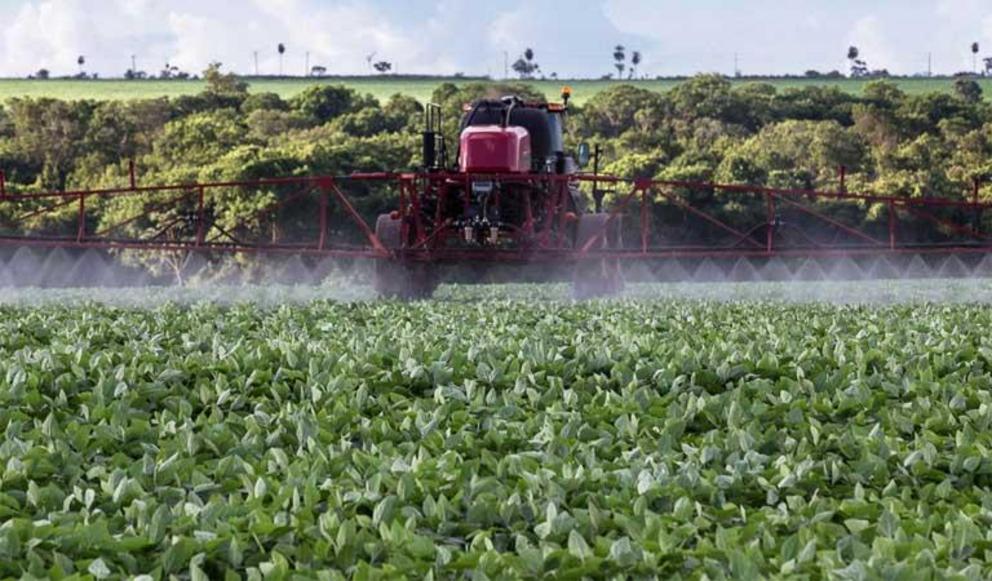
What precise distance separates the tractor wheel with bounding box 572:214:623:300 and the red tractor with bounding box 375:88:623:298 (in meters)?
0.02

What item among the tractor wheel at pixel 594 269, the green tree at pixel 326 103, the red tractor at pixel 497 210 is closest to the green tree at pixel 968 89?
Result: the green tree at pixel 326 103

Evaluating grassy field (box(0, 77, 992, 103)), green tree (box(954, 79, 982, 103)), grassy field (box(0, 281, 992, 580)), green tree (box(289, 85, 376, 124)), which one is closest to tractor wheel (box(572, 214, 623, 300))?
grassy field (box(0, 281, 992, 580))

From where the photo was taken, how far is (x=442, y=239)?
2825cm

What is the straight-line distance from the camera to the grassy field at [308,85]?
400ft

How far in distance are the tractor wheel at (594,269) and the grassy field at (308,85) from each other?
89490mm

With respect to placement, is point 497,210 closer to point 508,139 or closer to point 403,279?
point 508,139

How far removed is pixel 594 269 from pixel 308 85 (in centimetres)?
10002

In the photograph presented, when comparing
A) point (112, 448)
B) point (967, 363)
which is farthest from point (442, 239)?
point (112, 448)

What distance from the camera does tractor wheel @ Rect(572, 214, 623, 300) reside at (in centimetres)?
2850

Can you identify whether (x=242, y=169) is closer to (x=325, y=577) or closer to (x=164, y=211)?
(x=164, y=211)

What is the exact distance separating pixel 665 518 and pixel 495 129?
861 inches

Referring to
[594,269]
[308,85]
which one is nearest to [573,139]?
[308,85]

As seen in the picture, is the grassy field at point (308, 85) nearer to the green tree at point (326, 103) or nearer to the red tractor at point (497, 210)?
the green tree at point (326, 103)

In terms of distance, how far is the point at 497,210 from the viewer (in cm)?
2772
